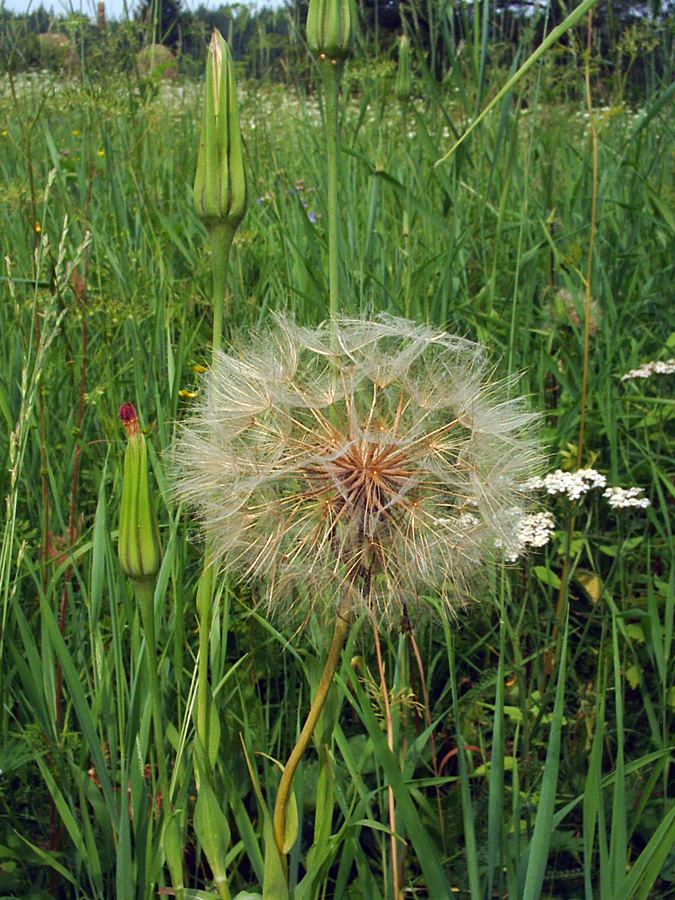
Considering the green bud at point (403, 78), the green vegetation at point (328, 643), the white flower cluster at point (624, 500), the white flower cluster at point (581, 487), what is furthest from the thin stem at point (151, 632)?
the green bud at point (403, 78)

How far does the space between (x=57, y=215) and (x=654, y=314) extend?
218 centimetres

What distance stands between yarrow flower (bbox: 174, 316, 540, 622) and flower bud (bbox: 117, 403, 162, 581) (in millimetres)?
81

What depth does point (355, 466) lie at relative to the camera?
1023mm

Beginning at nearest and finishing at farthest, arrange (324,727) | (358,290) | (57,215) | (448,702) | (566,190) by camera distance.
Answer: (324,727), (448,702), (358,290), (57,215), (566,190)

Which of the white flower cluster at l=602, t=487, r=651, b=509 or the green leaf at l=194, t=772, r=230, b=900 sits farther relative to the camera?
the white flower cluster at l=602, t=487, r=651, b=509

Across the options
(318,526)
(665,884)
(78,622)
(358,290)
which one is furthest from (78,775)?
(358,290)

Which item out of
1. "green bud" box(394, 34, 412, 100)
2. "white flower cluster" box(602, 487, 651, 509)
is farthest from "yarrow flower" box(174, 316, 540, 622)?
"green bud" box(394, 34, 412, 100)

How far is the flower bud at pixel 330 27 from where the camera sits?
1050mm

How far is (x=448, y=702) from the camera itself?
5.60 feet

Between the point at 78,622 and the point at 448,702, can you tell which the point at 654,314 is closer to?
the point at 448,702

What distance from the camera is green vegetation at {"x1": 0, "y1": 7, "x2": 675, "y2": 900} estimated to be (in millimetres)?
1092

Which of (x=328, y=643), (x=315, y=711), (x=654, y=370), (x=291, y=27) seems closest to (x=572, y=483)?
(x=654, y=370)

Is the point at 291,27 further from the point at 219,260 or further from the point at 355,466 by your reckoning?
the point at 355,466

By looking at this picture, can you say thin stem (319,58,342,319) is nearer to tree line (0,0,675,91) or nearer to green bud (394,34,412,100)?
tree line (0,0,675,91)
